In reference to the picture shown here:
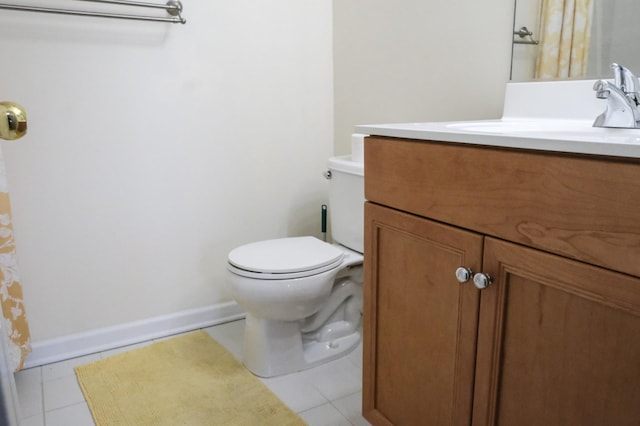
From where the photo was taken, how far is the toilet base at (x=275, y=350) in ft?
5.49

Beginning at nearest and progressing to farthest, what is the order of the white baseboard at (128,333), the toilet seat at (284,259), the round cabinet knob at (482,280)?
the round cabinet knob at (482,280), the toilet seat at (284,259), the white baseboard at (128,333)

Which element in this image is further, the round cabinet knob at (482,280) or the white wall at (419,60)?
the white wall at (419,60)

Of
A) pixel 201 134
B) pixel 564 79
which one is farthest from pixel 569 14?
pixel 201 134

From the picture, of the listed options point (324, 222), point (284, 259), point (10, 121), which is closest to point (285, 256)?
point (284, 259)

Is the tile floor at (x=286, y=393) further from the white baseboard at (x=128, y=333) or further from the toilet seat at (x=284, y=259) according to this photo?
the toilet seat at (x=284, y=259)

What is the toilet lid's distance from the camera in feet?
5.14

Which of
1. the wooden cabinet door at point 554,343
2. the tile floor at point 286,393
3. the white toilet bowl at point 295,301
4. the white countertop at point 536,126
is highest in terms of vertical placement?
the white countertop at point 536,126

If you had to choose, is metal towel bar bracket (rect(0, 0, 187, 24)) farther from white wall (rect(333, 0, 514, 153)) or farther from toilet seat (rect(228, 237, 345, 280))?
toilet seat (rect(228, 237, 345, 280))

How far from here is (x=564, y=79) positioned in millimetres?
1343

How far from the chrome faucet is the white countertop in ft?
0.13

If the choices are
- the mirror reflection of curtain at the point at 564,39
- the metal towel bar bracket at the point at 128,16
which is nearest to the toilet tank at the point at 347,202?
the mirror reflection of curtain at the point at 564,39

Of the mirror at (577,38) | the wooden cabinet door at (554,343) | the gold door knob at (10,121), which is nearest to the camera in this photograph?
the gold door knob at (10,121)

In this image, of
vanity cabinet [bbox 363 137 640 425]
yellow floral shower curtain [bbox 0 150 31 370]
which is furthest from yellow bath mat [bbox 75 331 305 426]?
vanity cabinet [bbox 363 137 640 425]

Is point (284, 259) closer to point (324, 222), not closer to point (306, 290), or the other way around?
point (306, 290)
